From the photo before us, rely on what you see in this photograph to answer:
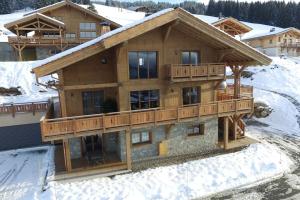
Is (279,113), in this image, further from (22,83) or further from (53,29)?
(53,29)

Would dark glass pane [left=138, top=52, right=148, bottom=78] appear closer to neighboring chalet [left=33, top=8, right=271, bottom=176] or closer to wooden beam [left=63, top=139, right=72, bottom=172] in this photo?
neighboring chalet [left=33, top=8, right=271, bottom=176]

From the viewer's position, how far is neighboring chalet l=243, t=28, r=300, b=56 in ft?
162

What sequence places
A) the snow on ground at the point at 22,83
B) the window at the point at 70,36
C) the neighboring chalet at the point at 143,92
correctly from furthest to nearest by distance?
the window at the point at 70,36, the snow on ground at the point at 22,83, the neighboring chalet at the point at 143,92

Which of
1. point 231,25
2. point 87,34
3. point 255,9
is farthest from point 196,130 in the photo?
point 255,9

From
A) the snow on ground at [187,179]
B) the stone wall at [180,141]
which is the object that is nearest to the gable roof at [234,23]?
the stone wall at [180,141]

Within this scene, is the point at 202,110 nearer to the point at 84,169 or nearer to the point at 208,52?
the point at 208,52

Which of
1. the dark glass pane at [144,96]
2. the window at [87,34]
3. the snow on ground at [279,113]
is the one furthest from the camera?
the window at [87,34]

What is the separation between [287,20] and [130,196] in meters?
93.0

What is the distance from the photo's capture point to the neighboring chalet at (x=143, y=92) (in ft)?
48.8

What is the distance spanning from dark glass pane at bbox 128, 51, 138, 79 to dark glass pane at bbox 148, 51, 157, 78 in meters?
0.98

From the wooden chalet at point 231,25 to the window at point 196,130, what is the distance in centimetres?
→ 1987

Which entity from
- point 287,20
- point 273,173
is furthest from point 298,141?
point 287,20

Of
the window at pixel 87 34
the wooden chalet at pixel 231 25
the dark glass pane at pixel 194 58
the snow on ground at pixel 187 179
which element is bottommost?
the snow on ground at pixel 187 179

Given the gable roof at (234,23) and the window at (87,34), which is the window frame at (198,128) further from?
the window at (87,34)
